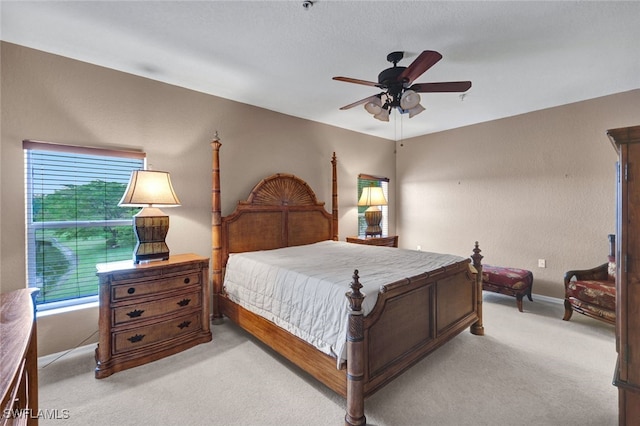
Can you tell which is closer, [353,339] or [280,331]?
[353,339]

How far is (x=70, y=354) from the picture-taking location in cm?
257

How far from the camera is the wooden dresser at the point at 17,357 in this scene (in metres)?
0.75

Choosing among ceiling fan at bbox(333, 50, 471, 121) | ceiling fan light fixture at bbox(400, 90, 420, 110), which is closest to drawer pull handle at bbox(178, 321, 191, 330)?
ceiling fan at bbox(333, 50, 471, 121)

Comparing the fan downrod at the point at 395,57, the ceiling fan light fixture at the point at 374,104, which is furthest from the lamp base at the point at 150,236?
the fan downrod at the point at 395,57

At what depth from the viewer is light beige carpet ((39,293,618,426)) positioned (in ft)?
6.03

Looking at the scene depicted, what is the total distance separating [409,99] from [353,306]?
1682 millimetres

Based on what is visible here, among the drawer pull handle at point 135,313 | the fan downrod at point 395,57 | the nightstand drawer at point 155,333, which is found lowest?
the nightstand drawer at point 155,333

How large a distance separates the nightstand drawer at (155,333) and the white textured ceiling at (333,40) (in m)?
2.39

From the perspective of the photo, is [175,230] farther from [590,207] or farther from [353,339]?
[590,207]

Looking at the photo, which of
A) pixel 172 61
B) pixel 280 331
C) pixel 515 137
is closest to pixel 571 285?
pixel 515 137

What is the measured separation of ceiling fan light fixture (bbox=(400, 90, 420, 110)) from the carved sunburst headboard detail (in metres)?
2.00

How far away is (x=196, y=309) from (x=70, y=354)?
1.10 metres

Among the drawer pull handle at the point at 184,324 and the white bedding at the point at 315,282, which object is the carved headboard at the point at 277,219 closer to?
the white bedding at the point at 315,282

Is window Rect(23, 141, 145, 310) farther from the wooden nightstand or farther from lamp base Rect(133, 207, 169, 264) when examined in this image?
the wooden nightstand
